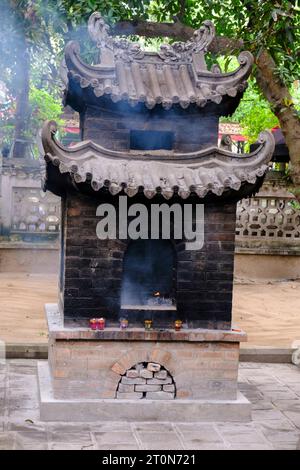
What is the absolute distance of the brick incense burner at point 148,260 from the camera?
28.7 ft

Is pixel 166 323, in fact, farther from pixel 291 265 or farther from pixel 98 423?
pixel 291 265

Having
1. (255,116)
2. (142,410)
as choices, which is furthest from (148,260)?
(255,116)

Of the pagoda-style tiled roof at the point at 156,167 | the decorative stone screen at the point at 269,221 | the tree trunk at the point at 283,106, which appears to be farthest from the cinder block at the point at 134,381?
the decorative stone screen at the point at 269,221

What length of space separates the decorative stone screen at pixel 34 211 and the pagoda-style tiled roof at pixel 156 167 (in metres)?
9.38

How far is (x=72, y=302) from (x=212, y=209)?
2024 millimetres

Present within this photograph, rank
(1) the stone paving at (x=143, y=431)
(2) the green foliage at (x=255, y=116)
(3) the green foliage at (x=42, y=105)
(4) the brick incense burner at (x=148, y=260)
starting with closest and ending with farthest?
1. (1) the stone paving at (x=143, y=431)
2. (4) the brick incense burner at (x=148, y=260)
3. (3) the green foliage at (x=42, y=105)
4. (2) the green foliage at (x=255, y=116)

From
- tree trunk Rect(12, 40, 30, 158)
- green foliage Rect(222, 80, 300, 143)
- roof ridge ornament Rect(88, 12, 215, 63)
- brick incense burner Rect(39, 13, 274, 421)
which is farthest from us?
green foliage Rect(222, 80, 300, 143)

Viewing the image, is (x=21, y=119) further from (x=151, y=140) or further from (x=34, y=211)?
(x=151, y=140)

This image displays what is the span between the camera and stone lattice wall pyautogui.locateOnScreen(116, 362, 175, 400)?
8.89 m

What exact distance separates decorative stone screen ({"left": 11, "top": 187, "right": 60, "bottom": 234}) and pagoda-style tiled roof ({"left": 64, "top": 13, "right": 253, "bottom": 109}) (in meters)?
9.25

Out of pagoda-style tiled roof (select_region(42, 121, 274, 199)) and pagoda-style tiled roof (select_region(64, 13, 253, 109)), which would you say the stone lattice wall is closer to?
pagoda-style tiled roof (select_region(42, 121, 274, 199))

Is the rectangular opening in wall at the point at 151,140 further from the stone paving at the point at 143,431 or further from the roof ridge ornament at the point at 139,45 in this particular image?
the stone paving at the point at 143,431

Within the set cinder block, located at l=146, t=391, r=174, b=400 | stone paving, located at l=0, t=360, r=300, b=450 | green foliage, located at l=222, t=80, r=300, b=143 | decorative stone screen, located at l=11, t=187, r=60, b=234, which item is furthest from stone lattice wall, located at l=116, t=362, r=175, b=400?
green foliage, located at l=222, t=80, r=300, b=143

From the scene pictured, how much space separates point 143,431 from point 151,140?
3.54 m
